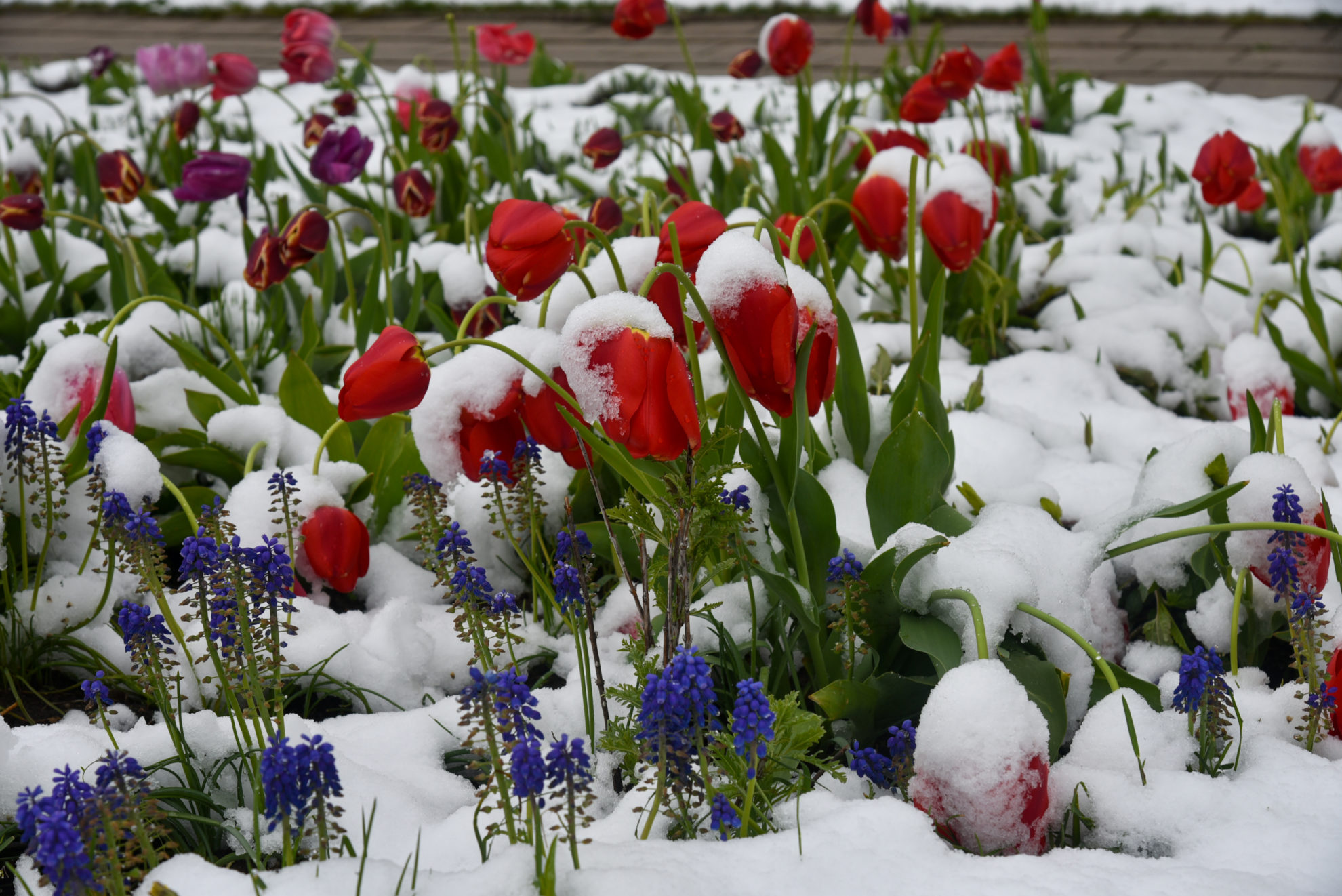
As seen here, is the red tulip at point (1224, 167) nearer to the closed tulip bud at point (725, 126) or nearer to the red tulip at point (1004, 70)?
the red tulip at point (1004, 70)

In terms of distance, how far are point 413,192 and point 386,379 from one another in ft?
3.86

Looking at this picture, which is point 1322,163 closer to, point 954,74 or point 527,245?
point 954,74

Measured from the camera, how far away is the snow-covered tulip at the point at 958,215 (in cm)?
131

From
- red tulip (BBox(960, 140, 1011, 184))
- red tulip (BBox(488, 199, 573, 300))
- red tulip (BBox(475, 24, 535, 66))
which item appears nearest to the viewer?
red tulip (BBox(488, 199, 573, 300))

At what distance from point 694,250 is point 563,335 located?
0.22 meters

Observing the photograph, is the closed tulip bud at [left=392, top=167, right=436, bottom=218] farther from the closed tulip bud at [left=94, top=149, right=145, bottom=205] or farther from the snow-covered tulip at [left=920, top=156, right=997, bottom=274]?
the snow-covered tulip at [left=920, top=156, right=997, bottom=274]

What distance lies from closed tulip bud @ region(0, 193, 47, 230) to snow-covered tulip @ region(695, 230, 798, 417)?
52.5 inches

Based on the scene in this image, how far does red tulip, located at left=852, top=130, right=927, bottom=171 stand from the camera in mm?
1754

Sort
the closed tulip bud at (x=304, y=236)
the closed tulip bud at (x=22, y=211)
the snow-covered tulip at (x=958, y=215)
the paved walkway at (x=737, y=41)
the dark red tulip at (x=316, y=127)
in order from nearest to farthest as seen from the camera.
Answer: the snow-covered tulip at (x=958, y=215)
the closed tulip bud at (x=304, y=236)
the closed tulip bud at (x=22, y=211)
the dark red tulip at (x=316, y=127)
the paved walkway at (x=737, y=41)

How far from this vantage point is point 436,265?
6.69ft

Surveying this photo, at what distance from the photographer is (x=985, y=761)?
31.3 inches

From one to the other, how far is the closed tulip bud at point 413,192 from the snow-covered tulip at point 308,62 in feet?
2.03

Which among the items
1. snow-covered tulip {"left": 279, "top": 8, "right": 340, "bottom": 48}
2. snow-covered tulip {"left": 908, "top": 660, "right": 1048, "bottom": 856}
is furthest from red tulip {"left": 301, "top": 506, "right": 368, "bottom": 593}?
snow-covered tulip {"left": 279, "top": 8, "right": 340, "bottom": 48}

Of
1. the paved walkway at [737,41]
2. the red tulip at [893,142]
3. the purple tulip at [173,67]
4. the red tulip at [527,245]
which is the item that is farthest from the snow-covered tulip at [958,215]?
the paved walkway at [737,41]
